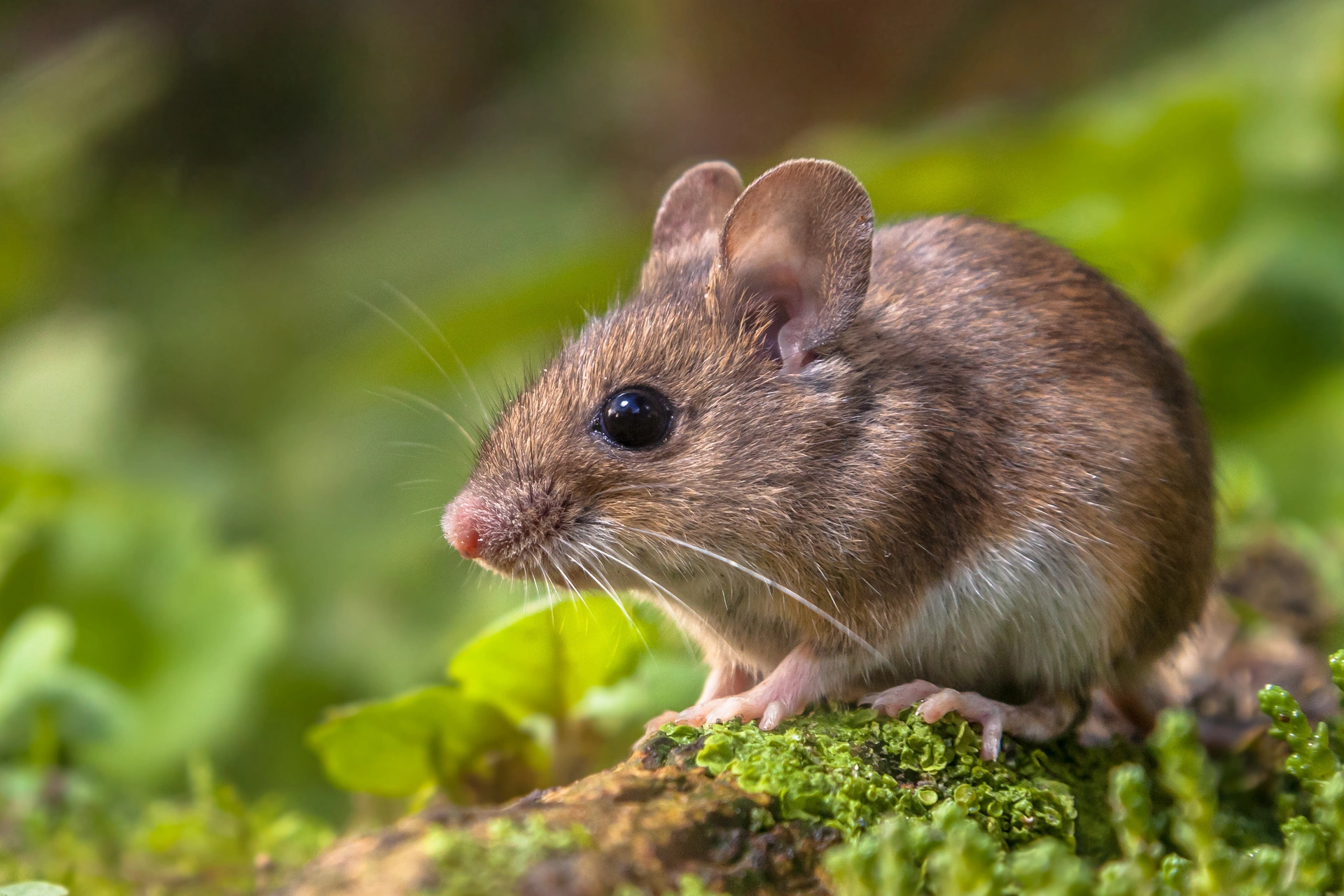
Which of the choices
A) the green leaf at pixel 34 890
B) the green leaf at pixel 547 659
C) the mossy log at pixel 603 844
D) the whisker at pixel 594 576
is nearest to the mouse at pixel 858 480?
the whisker at pixel 594 576

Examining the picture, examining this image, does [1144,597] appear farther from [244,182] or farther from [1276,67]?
[244,182]

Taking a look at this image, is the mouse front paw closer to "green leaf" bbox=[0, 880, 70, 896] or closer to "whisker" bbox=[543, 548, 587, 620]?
"whisker" bbox=[543, 548, 587, 620]

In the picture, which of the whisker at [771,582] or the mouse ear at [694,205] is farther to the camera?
the mouse ear at [694,205]

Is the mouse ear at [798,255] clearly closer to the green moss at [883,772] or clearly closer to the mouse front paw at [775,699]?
the mouse front paw at [775,699]

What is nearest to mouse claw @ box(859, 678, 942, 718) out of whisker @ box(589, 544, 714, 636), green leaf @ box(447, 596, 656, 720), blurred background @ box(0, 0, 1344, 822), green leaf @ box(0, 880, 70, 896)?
whisker @ box(589, 544, 714, 636)

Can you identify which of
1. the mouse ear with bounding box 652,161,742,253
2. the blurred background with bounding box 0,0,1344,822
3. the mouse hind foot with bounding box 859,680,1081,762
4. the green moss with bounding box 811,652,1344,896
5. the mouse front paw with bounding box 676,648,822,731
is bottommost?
the green moss with bounding box 811,652,1344,896

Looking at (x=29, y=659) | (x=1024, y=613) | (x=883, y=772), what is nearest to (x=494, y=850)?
(x=883, y=772)
